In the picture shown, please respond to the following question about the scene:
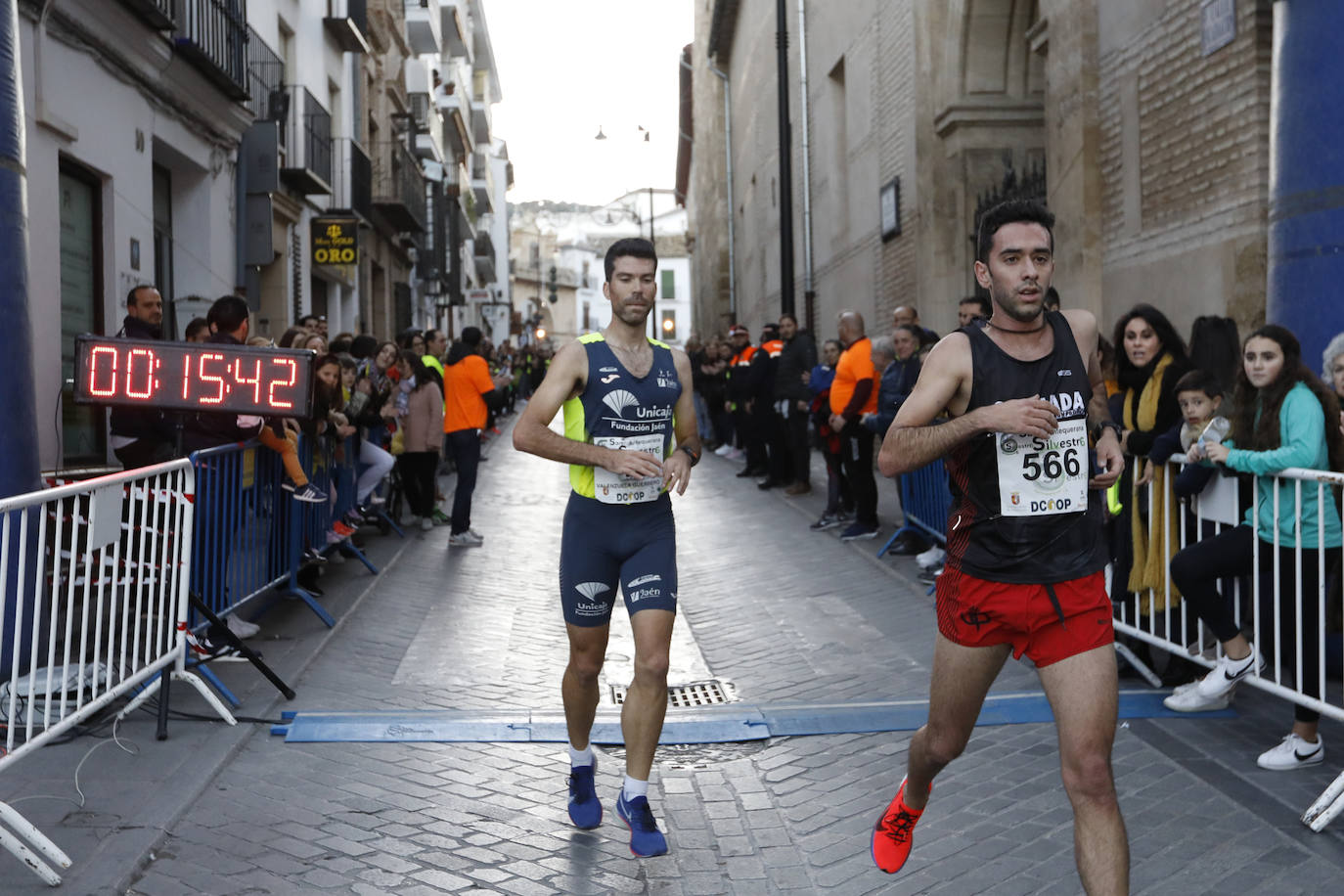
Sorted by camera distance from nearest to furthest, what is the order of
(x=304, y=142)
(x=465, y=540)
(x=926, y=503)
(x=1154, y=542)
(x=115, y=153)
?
1. (x=1154, y=542)
2. (x=926, y=503)
3. (x=465, y=540)
4. (x=115, y=153)
5. (x=304, y=142)

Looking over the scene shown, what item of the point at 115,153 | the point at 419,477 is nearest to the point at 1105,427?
the point at 419,477

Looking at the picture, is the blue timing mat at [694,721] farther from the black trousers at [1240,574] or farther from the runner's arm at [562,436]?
the runner's arm at [562,436]

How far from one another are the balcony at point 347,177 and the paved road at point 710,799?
1785 cm

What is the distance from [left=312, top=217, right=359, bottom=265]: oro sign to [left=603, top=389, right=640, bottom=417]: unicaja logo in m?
18.5

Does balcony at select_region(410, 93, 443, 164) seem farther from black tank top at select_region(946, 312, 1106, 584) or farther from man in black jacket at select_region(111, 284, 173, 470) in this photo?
black tank top at select_region(946, 312, 1106, 584)

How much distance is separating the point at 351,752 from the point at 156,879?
152 cm

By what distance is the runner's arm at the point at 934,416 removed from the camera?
3.71 m

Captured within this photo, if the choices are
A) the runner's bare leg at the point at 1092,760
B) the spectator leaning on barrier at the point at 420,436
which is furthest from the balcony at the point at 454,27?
the runner's bare leg at the point at 1092,760

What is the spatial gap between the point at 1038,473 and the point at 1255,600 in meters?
2.67

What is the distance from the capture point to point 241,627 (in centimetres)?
820

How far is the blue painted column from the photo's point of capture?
289 inches

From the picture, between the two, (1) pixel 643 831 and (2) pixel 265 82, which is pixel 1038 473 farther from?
(2) pixel 265 82

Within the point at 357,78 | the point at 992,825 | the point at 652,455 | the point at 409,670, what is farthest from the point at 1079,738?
the point at 357,78

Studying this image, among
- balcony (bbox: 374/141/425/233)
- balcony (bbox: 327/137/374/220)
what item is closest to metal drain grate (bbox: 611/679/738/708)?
balcony (bbox: 327/137/374/220)
